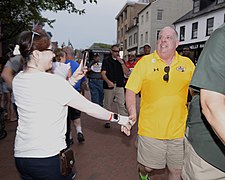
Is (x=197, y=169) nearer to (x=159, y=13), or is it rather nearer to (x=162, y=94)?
(x=162, y=94)

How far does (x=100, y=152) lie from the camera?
483 cm

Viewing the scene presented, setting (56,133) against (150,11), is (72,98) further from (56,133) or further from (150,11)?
(150,11)

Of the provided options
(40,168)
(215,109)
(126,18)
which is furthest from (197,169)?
(126,18)

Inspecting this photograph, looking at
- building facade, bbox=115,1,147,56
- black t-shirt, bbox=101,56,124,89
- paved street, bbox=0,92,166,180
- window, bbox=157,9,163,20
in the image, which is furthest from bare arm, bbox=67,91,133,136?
building facade, bbox=115,1,147,56

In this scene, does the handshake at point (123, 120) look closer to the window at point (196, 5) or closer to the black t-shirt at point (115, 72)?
the black t-shirt at point (115, 72)

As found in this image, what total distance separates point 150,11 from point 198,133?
34.2 meters


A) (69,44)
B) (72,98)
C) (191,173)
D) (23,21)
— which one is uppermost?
(23,21)

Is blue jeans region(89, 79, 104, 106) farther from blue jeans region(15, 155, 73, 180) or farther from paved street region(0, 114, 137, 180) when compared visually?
blue jeans region(15, 155, 73, 180)

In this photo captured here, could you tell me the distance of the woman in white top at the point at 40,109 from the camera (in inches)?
72.6

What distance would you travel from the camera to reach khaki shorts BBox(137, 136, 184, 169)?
2.84 m

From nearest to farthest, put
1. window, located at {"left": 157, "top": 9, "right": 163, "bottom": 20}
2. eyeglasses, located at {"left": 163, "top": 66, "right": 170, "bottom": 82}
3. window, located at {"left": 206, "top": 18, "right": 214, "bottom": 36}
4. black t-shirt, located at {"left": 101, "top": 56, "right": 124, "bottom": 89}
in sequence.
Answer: eyeglasses, located at {"left": 163, "top": 66, "right": 170, "bottom": 82} → black t-shirt, located at {"left": 101, "top": 56, "right": 124, "bottom": 89} → window, located at {"left": 206, "top": 18, "right": 214, "bottom": 36} → window, located at {"left": 157, "top": 9, "right": 163, "bottom": 20}

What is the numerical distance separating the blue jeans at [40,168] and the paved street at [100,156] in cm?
193

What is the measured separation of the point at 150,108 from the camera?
2836 mm

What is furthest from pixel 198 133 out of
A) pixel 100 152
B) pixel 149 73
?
pixel 100 152
